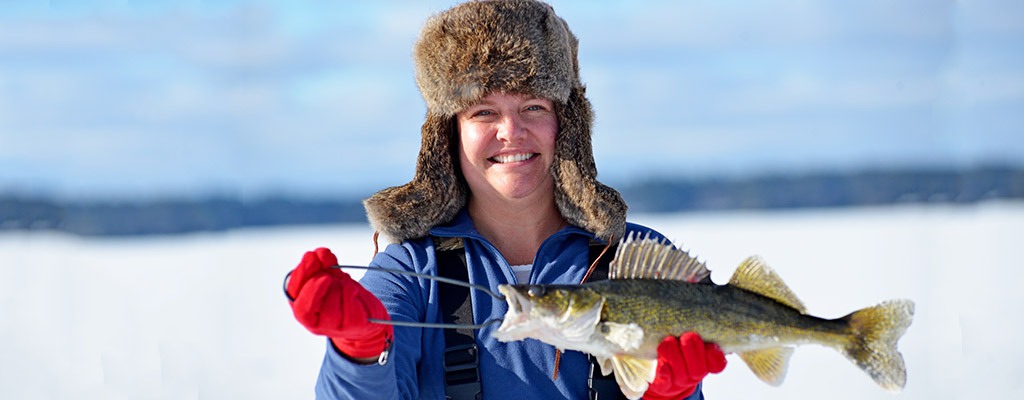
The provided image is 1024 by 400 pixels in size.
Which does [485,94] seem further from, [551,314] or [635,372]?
[635,372]

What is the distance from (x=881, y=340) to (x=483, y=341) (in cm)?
141

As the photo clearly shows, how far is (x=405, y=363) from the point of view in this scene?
324 centimetres

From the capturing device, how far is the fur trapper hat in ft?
11.7

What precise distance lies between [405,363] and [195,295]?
881cm

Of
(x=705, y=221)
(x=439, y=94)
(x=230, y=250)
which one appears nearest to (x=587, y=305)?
(x=439, y=94)

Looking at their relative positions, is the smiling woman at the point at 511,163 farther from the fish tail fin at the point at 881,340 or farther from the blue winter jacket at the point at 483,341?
the fish tail fin at the point at 881,340

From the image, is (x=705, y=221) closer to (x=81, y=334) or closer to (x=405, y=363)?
(x=81, y=334)

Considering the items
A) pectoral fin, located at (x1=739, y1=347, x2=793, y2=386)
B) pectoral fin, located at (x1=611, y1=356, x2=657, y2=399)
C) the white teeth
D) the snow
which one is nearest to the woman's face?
the white teeth

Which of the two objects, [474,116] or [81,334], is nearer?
[474,116]

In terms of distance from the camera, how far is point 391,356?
297 cm

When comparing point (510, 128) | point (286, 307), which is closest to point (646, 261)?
point (510, 128)

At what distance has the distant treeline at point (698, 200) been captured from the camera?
2097 cm

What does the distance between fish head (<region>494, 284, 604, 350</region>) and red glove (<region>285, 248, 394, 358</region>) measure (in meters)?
0.43

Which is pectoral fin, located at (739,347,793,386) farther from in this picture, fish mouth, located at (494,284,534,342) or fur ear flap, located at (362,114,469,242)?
fur ear flap, located at (362,114,469,242)
